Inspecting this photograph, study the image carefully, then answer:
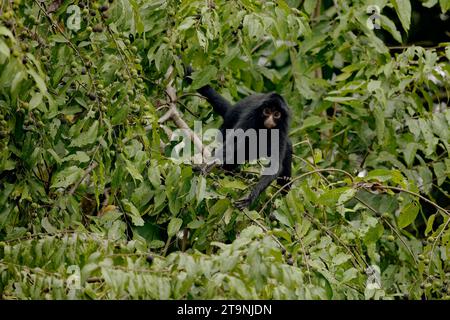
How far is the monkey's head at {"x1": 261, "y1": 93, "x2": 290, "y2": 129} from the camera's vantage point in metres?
8.31

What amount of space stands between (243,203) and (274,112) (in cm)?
214

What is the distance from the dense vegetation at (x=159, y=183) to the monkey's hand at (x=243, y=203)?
0.06 meters

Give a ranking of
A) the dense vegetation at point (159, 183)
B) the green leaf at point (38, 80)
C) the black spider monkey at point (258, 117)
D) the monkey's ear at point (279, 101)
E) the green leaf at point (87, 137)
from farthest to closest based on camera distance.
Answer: the monkey's ear at point (279, 101)
the black spider monkey at point (258, 117)
the green leaf at point (87, 137)
the dense vegetation at point (159, 183)
the green leaf at point (38, 80)

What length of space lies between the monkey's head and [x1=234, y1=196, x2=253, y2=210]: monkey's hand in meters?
1.91

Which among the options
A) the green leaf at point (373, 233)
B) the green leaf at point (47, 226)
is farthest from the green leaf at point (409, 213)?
the green leaf at point (47, 226)

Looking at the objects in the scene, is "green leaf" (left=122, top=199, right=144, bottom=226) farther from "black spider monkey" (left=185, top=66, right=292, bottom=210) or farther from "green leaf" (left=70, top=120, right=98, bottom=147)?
"black spider monkey" (left=185, top=66, right=292, bottom=210)

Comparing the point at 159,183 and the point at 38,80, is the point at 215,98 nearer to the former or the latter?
the point at 159,183

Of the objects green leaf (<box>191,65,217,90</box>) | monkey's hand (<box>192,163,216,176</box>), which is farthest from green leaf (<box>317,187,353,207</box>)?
green leaf (<box>191,65,217,90</box>)

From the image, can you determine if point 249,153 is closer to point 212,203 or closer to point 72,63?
point 212,203

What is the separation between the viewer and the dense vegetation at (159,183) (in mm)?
4594

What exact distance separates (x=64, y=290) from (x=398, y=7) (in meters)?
4.02

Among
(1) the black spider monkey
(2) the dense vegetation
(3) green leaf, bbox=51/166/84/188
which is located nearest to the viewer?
(2) the dense vegetation

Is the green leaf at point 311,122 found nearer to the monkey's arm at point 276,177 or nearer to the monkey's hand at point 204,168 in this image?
the monkey's arm at point 276,177

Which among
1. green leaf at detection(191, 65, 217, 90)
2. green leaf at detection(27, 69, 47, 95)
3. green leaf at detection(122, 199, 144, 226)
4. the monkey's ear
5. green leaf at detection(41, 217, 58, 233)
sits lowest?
green leaf at detection(41, 217, 58, 233)
